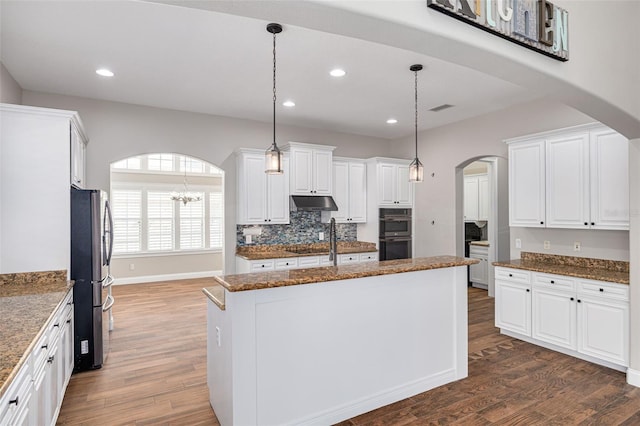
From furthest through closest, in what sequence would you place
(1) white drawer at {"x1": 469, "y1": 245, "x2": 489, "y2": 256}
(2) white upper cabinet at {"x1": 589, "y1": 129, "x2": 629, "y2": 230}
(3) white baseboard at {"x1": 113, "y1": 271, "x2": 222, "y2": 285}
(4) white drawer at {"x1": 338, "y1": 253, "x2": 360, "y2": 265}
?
(3) white baseboard at {"x1": 113, "y1": 271, "x2": 222, "y2": 285}, (1) white drawer at {"x1": 469, "y1": 245, "x2": 489, "y2": 256}, (4) white drawer at {"x1": 338, "y1": 253, "x2": 360, "y2": 265}, (2) white upper cabinet at {"x1": 589, "y1": 129, "x2": 629, "y2": 230}

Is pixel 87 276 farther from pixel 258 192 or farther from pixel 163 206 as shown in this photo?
pixel 163 206

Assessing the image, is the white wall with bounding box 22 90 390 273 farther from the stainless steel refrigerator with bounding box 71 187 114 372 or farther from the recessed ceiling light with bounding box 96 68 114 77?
the stainless steel refrigerator with bounding box 71 187 114 372

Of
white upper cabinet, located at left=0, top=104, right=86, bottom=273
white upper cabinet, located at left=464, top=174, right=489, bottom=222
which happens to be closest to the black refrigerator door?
white upper cabinet, located at left=0, top=104, right=86, bottom=273

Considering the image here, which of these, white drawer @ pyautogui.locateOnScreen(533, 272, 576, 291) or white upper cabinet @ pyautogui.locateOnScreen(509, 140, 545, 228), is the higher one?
white upper cabinet @ pyautogui.locateOnScreen(509, 140, 545, 228)

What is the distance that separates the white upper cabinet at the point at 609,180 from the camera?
11.5ft

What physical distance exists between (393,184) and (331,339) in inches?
169

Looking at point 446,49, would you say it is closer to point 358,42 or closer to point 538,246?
point 358,42

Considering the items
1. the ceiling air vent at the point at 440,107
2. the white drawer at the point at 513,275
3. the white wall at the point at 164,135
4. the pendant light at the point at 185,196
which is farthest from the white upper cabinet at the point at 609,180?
the pendant light at the point at 185,196

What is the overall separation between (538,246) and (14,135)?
571 cm

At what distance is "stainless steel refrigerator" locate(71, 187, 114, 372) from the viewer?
11.0 ft

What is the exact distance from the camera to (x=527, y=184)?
433 centimetres

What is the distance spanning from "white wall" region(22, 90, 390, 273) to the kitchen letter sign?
4379 millimetres

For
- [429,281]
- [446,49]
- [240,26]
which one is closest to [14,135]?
[240,26]

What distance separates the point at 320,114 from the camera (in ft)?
18.1
